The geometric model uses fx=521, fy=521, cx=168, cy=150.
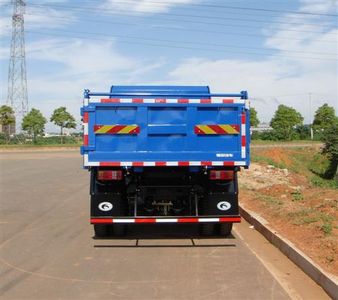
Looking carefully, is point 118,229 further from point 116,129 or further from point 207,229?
point 116,129

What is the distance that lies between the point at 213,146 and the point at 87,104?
2193 millimetres

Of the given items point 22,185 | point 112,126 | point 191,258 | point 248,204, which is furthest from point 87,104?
point 22,185

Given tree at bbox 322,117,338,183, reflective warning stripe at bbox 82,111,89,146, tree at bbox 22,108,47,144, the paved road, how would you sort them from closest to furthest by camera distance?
the paved road → reflective warning stripe at bbox 82,111,89,146 → tree at bbox 322,117,338,183 → tree at bbox 22,108,47,144

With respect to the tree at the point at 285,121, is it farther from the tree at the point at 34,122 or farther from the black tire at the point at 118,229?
the black tire at the point at 118,229

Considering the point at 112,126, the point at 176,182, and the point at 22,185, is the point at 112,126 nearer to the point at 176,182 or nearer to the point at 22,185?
the point at 176,182

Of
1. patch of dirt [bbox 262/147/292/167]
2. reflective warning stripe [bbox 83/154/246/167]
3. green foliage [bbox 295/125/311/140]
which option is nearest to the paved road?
reflective warning stripe [bbox 83/154/246/167]

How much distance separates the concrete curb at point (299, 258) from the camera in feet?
19.5

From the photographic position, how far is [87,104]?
8.53 m

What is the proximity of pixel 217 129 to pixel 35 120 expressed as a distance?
6382 centimetres

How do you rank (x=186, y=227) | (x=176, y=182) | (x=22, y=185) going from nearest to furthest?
1. (x=176, y=182)
2. (x=186, y=227)
3. (x=22, y=185)

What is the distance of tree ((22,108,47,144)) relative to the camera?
6969cm

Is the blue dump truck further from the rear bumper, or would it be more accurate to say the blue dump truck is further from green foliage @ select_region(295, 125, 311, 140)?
green foliage @ select_region(295, 125, 311, 140)

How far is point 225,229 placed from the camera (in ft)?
31.0

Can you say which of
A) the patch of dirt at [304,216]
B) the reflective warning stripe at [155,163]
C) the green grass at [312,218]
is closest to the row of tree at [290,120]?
the patch of dirt at [304,216]
